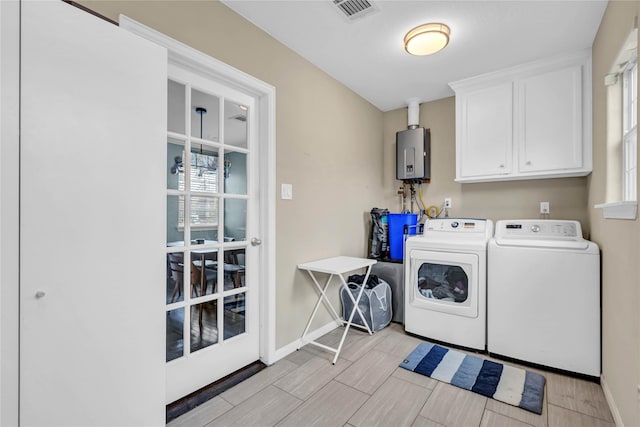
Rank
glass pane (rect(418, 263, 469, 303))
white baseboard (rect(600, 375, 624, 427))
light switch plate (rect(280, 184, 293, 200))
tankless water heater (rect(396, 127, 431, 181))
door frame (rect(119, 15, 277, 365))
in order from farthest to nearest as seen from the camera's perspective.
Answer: tankless water heater (rect(396, 127, 431, 181)), glass pane (rect(418, 263, 469, 303)), light switch plate (rect(280, 184, 293, 200)), door frame (rect(119, 15, 277, 365)), white baseboard (rect(600, 375, 624, 427))

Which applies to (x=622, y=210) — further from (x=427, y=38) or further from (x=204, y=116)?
(x=204, y=116)

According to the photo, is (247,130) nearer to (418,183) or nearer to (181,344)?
(181,344)

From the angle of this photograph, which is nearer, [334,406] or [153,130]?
[153,130]

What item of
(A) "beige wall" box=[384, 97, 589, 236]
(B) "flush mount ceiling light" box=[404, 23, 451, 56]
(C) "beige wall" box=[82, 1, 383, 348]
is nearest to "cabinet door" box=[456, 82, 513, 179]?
(A) "beige wall" box=[384, 97, 589, 236]

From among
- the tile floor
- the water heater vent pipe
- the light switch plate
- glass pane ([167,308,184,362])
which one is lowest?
the tile floor

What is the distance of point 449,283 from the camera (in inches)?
106

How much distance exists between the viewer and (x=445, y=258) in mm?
2621

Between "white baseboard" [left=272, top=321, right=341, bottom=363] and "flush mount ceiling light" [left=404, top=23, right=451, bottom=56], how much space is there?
2.54 meters

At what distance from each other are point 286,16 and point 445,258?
2322 mm

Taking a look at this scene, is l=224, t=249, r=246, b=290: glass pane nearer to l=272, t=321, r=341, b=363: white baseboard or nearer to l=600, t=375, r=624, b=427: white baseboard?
l=272, t=321, r=341, b=363: white baseboard

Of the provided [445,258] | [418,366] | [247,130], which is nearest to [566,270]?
[445,258]

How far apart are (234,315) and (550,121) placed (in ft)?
10.2

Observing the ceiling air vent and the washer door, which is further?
the washer door

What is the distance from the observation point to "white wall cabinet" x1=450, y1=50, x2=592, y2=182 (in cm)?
248
